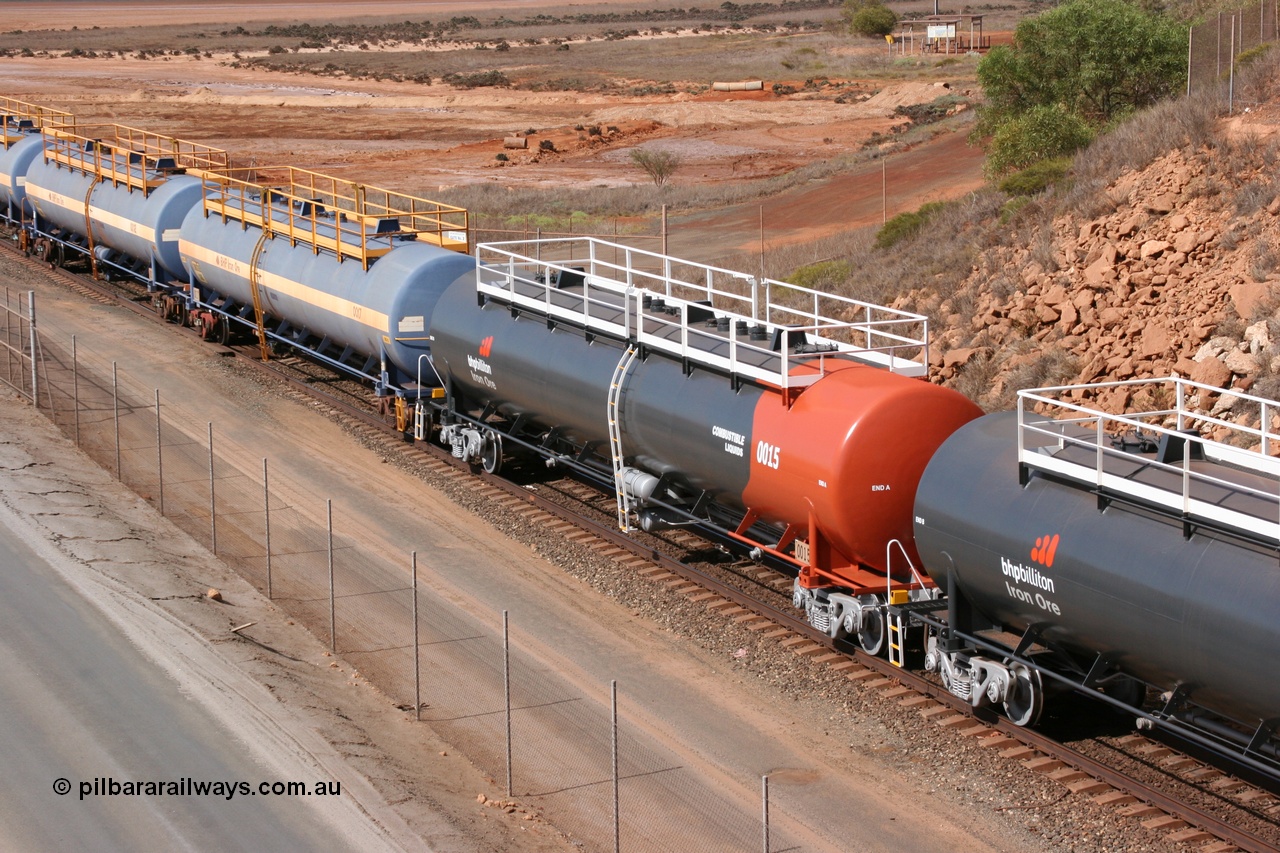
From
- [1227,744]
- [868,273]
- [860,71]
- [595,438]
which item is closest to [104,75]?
[860,71]

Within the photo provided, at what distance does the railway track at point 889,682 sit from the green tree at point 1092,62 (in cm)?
2450

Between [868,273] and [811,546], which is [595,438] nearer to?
[811,546]

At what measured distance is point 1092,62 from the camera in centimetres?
4316

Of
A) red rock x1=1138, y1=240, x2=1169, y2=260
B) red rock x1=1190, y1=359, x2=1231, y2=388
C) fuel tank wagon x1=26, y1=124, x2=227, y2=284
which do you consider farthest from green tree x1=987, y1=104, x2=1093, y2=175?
fuel tank wagon x1=26, y1=124, x2=227, y2=284

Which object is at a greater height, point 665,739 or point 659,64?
point 659,64

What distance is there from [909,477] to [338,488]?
42.1 feet

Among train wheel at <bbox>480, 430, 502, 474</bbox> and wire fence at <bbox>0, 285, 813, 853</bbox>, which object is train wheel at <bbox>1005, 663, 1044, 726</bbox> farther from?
train wheel at <bbox>480, 430, 502, 474</bbox>

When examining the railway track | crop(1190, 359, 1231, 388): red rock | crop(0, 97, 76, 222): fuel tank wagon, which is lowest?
the railway track

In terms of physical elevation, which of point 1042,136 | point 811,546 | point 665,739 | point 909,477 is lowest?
point 665,739

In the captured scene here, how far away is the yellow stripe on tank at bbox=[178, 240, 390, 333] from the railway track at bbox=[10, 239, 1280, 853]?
2.49 m

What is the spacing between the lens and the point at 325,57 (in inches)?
5989

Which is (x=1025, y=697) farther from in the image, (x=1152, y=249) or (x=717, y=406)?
(x=1152, y=249)

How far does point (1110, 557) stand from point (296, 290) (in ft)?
71.0

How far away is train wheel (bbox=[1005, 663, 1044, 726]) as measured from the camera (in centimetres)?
1583
